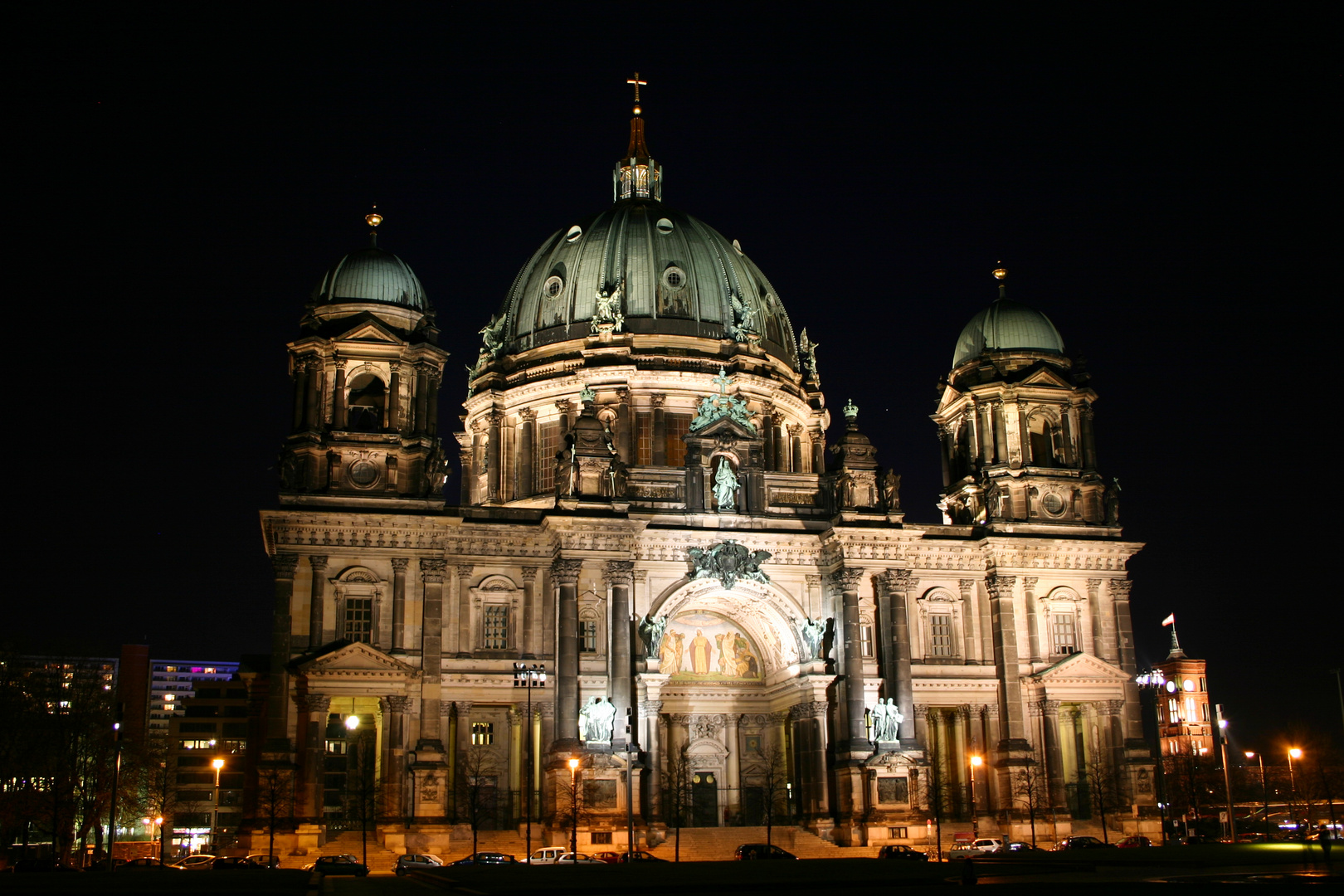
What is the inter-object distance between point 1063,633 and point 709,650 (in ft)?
58.9

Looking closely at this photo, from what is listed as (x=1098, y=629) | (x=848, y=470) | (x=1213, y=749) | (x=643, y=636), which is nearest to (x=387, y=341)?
(x=643, y=636)

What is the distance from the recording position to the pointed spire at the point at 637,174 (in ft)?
303

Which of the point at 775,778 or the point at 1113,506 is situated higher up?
the point at 1113,506

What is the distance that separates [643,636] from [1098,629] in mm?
23580

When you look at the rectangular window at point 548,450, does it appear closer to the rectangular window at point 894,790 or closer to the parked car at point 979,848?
the rectangular window at point 894,790

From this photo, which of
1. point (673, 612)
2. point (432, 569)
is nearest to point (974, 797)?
point (673, 612)

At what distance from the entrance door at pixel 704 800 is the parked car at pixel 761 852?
36.6 feet

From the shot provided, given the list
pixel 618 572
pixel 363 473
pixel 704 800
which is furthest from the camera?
pixel 704 800

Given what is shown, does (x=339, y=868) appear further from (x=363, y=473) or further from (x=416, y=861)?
(x=363, y=473)

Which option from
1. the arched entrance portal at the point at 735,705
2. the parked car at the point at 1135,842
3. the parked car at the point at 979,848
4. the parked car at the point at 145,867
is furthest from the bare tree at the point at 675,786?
the parked car at the point at 145,867

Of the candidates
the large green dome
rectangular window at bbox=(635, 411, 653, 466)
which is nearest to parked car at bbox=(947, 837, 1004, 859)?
rectangular window at bbox=(635, 411, 653, 466)

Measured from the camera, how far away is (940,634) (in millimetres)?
70750

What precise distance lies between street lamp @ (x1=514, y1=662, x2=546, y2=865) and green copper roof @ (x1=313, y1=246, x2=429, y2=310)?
1868 centimetres

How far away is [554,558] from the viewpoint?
65.6m
